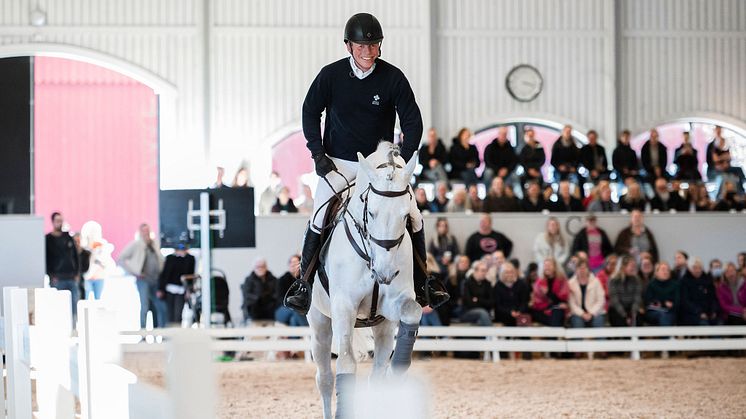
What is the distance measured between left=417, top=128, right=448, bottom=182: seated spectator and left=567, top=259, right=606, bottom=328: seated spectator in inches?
119

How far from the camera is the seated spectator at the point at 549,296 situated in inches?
531

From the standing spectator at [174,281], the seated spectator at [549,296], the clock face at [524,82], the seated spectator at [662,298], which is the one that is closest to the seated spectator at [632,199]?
the seated spectator at [662,298]

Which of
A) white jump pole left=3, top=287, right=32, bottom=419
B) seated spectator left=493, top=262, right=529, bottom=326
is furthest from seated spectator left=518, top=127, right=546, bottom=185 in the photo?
white jump pole left=3, top=287, right=32, bottom=419

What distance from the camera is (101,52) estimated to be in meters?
18.4

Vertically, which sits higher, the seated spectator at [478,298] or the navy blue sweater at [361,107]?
the navy blue sweater at [361,107]

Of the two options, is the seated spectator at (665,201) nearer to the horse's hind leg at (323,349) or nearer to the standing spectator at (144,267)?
the standing spectator at (144,267)

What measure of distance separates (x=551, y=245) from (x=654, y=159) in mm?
3359

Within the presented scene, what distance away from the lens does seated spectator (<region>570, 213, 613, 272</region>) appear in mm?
14727

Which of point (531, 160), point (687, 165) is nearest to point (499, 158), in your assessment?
point (531, 160)

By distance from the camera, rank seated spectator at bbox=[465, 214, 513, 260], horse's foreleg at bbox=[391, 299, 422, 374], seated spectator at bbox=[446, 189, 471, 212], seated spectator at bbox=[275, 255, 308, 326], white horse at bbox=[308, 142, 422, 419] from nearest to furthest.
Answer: white horse at bbox=[308, 142, 422, 419]
horse's foreleg at bbox=[391, 299, 422, 374]
seated spectator at bbox=[275, 255, 308, 326]
seated spectator at bbox=[465, 214, 513, 260]
seated spectator at bbox=[446, 189, 471, 212]

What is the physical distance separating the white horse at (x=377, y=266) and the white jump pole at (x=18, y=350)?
5.05ft

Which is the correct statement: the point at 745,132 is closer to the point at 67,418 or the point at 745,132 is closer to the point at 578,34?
the point at 578,34

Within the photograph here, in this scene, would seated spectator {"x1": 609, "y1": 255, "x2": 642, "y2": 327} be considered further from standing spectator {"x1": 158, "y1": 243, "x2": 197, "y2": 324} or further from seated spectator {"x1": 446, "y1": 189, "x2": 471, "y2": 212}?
standing spectator {"x1": 158, "y1": 243, "x2": 197, "y2": 324}

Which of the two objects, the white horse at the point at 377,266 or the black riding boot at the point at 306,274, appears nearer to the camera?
the white horse at the point at 377,266
